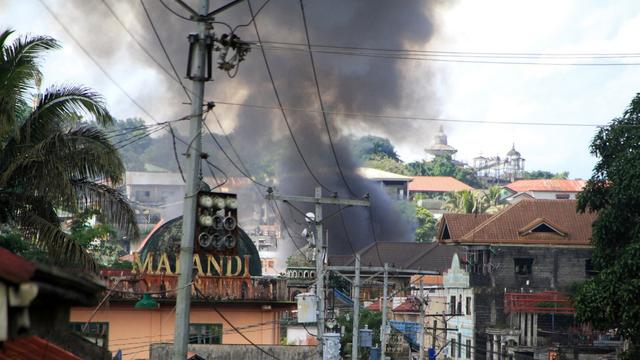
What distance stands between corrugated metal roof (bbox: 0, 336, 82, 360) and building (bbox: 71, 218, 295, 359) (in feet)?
78.7

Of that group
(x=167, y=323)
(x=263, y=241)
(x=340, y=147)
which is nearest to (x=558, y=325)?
(x=167, y=323)

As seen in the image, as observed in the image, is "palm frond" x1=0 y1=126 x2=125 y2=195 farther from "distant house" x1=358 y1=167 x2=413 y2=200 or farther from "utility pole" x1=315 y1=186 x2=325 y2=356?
"distant house" x1=358 y1=167 x2=413 y2=200

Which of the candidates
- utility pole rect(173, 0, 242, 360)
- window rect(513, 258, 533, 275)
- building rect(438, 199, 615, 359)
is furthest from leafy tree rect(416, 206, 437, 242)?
utility pole rect(173, 0, 242, 360)

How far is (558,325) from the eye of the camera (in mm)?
66062

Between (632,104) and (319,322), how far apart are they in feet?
91.0

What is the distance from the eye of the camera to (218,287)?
4109 cm

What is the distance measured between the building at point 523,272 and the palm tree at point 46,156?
4534 cm

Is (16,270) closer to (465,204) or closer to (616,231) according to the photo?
(616,231)

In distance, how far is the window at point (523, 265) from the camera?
70812 mm

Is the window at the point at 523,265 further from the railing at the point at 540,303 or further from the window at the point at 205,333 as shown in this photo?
the window at the point at 205,333

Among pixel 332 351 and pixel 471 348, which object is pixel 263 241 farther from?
pixel 332 351

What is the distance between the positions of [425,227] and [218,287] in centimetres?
10662

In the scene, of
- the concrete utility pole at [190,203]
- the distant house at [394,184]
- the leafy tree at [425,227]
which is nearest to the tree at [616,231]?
the concrete utility pole at [190,203]

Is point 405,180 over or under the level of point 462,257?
over
